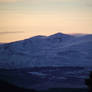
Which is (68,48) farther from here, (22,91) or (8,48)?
(22,91)

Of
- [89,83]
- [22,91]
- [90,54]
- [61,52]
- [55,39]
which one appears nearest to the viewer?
[89,83]

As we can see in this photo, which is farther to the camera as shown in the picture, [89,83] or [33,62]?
[33,62]

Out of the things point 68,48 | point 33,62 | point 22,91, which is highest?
point 68,48

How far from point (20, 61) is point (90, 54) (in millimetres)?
15286

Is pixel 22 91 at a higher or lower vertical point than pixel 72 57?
lower

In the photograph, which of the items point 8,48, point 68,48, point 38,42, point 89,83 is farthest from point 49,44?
point 89,83

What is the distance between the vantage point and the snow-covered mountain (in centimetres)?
4444

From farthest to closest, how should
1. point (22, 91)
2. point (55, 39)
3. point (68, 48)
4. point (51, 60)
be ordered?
point (55, 39) → point (68, 48) → point (51, 60) → point (22, 91)

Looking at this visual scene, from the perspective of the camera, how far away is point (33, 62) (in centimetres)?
4597

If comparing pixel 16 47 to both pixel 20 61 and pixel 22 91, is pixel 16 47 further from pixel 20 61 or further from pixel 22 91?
pixel 22 91

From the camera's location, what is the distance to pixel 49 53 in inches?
2064

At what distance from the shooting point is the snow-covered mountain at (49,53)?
44438 millimetres

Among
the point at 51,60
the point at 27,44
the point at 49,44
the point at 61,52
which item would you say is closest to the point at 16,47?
the point at 27,44

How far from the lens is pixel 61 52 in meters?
52.5
